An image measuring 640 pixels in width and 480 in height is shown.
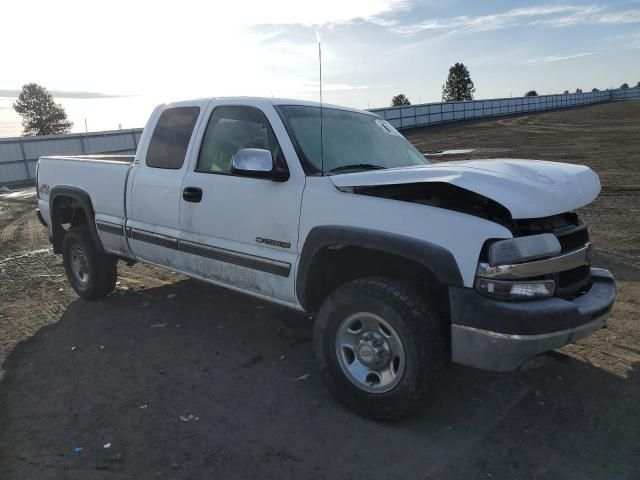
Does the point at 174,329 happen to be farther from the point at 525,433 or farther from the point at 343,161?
the point at 525,433

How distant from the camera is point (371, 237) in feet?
9.95

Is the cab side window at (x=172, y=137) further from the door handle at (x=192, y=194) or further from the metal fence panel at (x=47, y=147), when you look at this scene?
the metal fence panel at (x=47, y=147)

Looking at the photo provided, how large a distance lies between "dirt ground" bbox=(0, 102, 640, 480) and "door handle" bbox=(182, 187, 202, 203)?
1.26 metres

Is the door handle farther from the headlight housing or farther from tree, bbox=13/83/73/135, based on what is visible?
tree, bbox=13/83/73/135

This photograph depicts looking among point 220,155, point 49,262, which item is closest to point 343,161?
point 220,155

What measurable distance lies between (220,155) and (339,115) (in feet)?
3.35

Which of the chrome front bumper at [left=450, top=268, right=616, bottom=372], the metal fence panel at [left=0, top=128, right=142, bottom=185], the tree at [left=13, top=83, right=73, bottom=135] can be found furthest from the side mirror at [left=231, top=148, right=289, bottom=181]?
the tree at [left=13, top=83, right=73, bottom=135]

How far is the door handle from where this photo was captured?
13.3 feet

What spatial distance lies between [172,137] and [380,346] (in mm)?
2641

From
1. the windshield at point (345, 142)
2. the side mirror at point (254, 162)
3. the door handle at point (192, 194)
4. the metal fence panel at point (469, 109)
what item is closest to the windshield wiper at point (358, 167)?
the windshield at point (345, 142)

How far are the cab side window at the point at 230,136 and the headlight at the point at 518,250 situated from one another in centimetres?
175

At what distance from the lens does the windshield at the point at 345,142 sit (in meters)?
3.63

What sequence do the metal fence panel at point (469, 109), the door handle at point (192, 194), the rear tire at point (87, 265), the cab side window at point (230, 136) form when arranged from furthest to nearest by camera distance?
the metal fence panel at point (469, 109), the rear tire at point (87, 265), the door handle at point (192, 194), the cab side window at point (230, 136)

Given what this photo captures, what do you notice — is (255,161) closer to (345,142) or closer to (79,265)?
(345,142)
